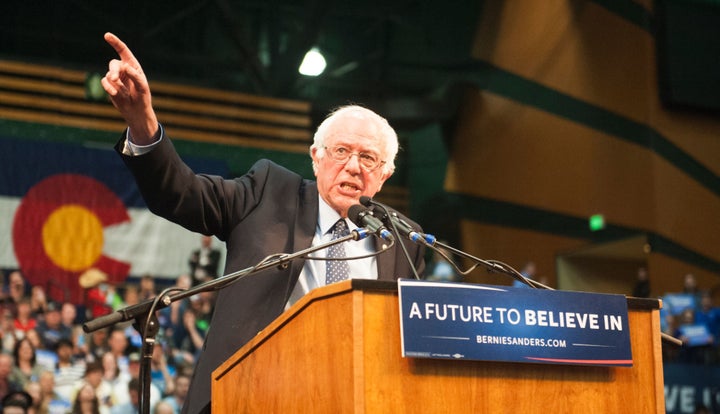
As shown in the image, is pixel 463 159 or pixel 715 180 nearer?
pixel 715 180

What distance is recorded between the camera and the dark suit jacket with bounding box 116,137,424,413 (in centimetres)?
212

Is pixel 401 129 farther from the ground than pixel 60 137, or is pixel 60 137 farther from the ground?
pixel 401 129

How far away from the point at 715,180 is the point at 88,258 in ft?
22.7

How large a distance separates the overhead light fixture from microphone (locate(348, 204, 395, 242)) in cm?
1023

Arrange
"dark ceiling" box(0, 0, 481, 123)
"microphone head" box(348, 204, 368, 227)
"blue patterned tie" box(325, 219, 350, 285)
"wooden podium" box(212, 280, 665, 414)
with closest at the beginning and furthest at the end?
"wooden podium" box(212, 280, 665, 414)
"microphone head" box(348, 204, 368, 227)
"blue patterned tie" box(325, 219, 350, 285)
"dark ceiling" box(0, 0, 481, 123)

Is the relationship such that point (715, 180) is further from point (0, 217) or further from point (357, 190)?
point (357, 190)

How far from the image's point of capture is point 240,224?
2.38 m

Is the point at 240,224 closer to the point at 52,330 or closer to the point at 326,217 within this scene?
the point at 326,217

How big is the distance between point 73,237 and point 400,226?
7.45 metres

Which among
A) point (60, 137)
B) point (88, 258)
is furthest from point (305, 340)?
point (60, 137)

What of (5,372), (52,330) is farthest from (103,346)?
(5,372)

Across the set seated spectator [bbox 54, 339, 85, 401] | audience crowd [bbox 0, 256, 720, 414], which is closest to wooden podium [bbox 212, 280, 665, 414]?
audience crowd [bbox 0, 256, 720, 414]

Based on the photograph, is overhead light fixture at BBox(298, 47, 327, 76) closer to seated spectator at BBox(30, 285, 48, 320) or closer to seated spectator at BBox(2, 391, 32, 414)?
seated spectator at BBox(30, 285, 48, 320)

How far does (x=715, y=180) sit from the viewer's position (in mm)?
10461
